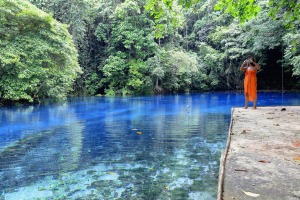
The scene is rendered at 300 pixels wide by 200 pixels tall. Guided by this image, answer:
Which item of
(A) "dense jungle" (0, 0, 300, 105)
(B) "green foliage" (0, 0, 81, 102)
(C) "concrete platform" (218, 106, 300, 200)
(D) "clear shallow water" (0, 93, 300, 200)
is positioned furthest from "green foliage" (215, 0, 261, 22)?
(A) "dense jungle" (0, 0, 300, 105)

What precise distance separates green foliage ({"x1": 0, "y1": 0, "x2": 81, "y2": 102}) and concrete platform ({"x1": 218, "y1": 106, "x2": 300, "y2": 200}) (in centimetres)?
1462

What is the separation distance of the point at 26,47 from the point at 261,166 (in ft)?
53.8

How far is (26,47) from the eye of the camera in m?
16.2

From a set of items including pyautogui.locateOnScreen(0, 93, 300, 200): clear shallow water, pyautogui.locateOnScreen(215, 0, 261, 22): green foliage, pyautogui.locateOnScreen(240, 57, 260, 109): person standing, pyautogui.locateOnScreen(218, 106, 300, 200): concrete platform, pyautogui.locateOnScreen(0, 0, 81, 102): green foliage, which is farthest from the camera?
pyautogui.locateOnScreen(0, 0, 81, 102): green foliage

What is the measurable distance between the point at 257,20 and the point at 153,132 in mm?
16337

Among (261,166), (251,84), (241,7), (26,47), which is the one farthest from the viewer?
(26,47)

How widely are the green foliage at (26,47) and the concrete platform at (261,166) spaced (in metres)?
Result: 14.6

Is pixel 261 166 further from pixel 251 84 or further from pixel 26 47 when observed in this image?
pixel 26 47

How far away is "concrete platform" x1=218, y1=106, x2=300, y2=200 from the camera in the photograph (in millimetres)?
2119

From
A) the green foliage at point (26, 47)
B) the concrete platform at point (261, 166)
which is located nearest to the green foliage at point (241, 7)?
the concrete platform at point (261, 166)

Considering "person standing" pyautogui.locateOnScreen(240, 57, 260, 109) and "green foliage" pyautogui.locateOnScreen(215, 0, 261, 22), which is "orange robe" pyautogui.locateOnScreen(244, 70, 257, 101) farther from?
Answer: "green foliage" pyautogui.locateOnScreen(215, 0, 261, 22)

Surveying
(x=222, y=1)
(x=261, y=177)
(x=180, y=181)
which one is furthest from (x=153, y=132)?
(x=261, y=177)

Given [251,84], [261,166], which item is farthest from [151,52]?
[261,166]

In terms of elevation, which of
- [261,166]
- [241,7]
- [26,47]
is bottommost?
[261,166]
